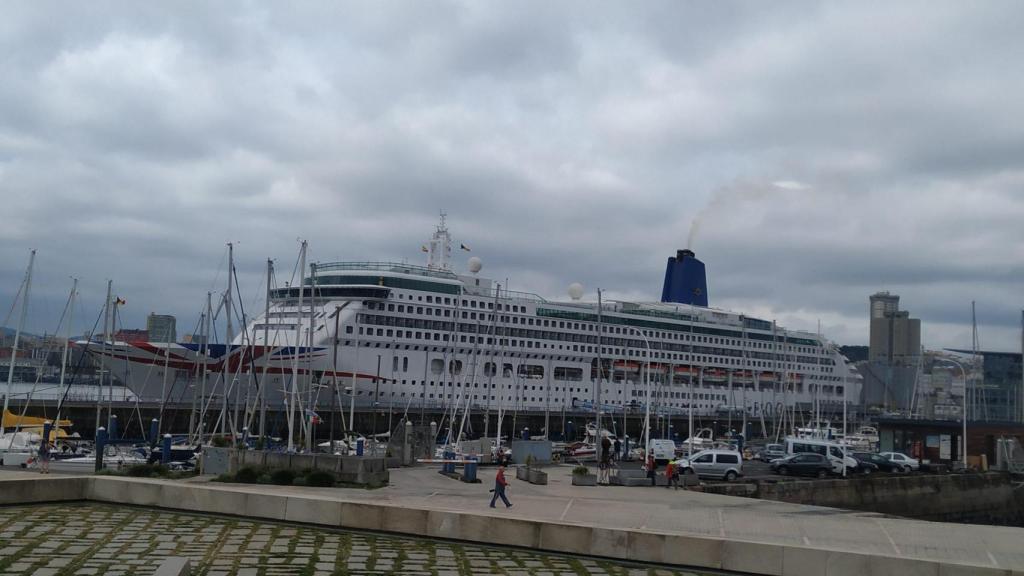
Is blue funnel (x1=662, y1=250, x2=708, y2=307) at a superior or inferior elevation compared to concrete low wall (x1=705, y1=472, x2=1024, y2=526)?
superior

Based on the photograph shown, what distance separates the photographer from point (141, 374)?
167ft

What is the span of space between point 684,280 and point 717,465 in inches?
2180

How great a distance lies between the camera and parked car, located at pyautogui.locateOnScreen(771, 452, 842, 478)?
3041cm

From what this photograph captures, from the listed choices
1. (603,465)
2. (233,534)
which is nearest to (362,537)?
(233,534)

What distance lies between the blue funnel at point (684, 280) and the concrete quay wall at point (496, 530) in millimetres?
70058

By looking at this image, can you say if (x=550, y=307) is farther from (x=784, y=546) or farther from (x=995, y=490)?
(x=784, y=546)

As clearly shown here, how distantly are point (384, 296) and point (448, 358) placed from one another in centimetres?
592

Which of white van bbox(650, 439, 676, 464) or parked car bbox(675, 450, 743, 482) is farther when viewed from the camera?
white van bbox(650, 439, 676, 464)

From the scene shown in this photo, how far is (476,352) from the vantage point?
2084 inches

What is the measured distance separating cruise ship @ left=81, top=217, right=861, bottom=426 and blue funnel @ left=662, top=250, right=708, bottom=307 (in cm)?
12

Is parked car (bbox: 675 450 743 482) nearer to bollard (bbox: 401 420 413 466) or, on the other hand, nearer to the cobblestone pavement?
bollard (bbox: 401 420 413 466)

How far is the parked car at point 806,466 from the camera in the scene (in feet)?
99.8

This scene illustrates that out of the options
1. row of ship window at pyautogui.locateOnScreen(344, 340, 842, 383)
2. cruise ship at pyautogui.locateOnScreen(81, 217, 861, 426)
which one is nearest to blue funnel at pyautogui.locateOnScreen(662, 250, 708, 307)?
cruise ship at pyautogui.locateOnScreen(81, 217, 861, 426)

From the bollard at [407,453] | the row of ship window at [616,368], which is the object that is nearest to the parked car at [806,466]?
the bollard at [407,453]
